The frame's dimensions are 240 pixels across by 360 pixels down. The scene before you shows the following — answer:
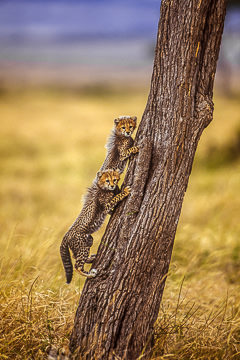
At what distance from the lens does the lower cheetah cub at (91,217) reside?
10.4 ft

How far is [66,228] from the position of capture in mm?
6473

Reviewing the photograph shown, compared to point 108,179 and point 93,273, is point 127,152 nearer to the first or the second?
point 108,179

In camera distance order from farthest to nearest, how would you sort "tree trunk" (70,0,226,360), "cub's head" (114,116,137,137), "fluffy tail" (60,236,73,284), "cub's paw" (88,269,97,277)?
"cub's head" (114,116,137,137) → "fluffy tail" (60,236,73,284) → "cub's paw" (88,269,97,277) → "tree trunk" (70,0,226,360)

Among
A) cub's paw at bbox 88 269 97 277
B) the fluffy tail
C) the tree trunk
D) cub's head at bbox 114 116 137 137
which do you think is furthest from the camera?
cub's head at bbox 114 116 137 137

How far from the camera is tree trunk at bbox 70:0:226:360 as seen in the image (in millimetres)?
2869

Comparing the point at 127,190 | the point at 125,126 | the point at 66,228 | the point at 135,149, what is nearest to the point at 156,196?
the point at 127,190

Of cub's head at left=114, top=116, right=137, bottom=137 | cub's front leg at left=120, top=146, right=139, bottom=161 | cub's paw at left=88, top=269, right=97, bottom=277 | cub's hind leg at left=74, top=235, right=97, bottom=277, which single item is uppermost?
cub's head at left=114, top=116, right=137, bottom=137

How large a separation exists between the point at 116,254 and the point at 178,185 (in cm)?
74

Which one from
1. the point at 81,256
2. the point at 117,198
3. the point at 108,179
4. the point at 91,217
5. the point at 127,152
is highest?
the point at 127,152

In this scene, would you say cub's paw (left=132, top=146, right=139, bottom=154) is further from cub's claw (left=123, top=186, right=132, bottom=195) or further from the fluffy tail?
the fluffy tail

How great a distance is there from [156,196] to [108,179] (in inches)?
19.3

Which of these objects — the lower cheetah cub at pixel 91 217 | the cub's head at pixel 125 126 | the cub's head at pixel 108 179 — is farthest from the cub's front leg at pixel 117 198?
the cub's head at pixel 125 126

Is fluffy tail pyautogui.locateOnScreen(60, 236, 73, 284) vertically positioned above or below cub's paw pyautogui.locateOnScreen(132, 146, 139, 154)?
below

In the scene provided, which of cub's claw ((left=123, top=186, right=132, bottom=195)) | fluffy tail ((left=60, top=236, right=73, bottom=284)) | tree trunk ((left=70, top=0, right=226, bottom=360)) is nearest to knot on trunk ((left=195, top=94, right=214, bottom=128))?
tree trunk ((left=70, top=0, right=226, bottom=360))
